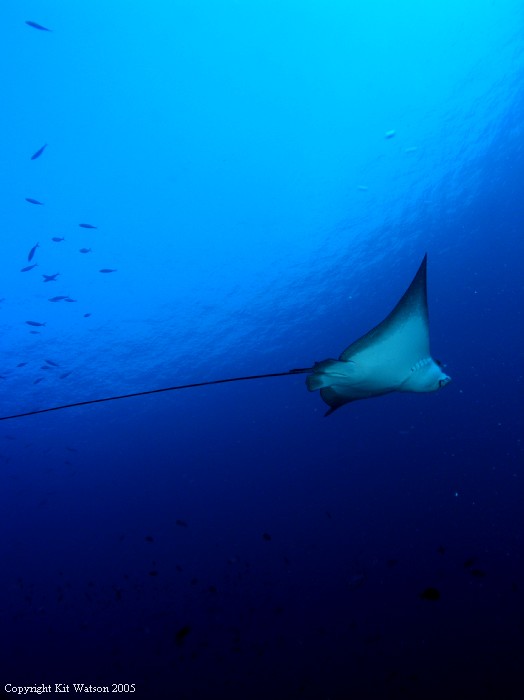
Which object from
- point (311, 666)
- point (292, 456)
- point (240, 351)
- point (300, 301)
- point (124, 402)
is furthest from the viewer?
point (292, 456)

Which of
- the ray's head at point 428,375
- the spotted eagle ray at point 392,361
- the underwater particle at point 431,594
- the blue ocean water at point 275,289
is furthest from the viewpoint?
the blue ocean water at point 275,289

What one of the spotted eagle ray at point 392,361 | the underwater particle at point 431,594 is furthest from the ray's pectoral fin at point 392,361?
the underwater particle at point 431,594

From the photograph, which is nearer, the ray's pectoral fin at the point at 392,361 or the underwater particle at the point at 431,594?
the ray's pectoral fin at the point at 392,361

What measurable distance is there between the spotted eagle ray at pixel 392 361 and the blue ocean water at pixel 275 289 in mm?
3667

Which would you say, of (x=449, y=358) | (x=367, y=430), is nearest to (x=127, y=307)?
(x=449, y=358)

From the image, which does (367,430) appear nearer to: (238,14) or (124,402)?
(124,402)

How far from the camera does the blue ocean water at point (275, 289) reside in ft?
36.3

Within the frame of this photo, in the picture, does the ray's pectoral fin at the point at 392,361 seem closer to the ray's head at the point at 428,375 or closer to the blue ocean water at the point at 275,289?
the ray's head at the point at 428,375

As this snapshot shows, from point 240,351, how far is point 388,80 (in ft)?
51.7

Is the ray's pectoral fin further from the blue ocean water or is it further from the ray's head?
the blue ocean water

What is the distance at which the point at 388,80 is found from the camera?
43.7ft

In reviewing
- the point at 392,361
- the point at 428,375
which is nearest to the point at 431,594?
the point at 428,375

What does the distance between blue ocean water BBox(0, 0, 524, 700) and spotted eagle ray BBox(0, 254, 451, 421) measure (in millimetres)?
3667

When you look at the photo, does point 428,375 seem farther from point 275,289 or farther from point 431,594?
point 275,289
